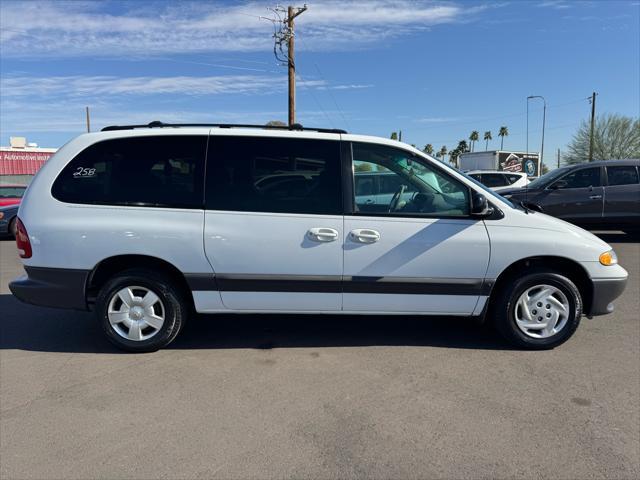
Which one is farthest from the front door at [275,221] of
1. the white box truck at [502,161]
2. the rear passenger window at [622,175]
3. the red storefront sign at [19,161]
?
the red storefront sign at [19,161]

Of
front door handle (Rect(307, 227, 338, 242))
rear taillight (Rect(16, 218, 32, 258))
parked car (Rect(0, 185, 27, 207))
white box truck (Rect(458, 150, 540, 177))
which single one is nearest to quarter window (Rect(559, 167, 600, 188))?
front door handle (Rect(307, 227, 338, 242))

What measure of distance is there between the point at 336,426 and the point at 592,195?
9245 mm

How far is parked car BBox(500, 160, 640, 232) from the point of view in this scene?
9953 millimetres

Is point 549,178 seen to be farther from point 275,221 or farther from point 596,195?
point 275,221

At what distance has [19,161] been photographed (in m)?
40.3

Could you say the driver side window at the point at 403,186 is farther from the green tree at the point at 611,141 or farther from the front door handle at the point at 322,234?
the green tree at the point at 611,141

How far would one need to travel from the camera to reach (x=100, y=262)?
4.04 m

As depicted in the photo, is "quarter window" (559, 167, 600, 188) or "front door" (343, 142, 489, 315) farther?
"quarter window" (559, 167, 600, 188)

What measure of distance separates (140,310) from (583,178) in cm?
963

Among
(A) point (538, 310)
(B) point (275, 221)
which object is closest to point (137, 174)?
(B) point (275, 221)

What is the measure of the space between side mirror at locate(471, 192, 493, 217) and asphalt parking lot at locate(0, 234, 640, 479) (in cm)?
124

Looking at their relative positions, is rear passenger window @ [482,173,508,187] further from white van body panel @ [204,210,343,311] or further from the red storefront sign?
the red storefront sign

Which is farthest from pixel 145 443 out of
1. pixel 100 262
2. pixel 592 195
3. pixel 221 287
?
pixel 592 195

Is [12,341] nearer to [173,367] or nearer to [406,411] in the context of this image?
[173,367]
